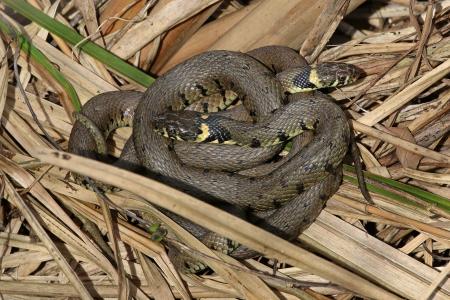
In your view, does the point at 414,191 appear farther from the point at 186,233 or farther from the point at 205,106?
the point at 205,106

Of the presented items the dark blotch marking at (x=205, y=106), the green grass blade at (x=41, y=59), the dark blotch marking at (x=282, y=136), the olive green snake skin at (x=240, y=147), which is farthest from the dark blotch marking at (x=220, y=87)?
the green grass blade at (x=41, y=59)

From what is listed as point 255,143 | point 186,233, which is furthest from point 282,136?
point 186,233

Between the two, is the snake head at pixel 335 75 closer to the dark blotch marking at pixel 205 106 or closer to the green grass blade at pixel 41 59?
the dark blotch marking at pixel 205 106

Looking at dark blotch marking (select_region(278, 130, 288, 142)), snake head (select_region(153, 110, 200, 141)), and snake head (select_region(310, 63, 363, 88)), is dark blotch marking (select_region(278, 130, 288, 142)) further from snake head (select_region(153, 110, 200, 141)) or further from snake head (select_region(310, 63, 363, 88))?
snake head (select_region(153, 110, 200, 141))

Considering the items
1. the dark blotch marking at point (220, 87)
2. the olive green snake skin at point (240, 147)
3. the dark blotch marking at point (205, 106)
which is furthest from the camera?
the dark blotch marking at point (205, 106)

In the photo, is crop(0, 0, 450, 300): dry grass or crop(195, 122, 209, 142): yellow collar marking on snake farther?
crop(195, 122, 209, 142): yellow collar marking on snake

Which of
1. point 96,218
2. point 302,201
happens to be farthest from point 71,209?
point 302,201

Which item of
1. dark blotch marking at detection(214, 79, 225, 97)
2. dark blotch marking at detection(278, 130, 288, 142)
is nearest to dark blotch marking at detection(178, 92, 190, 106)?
dark blotch marking at detection(214, 79, 225, 97)
